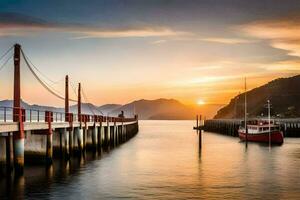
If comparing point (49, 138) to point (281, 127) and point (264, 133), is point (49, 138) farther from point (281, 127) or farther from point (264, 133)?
point (281, 127)

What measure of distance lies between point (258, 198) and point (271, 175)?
1483 centimetres

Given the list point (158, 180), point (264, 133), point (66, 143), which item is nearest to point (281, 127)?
point (264, 133)

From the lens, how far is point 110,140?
94625mm

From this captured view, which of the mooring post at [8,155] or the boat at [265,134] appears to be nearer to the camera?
the mooring post at [8,155]

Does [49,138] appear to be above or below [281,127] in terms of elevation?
above

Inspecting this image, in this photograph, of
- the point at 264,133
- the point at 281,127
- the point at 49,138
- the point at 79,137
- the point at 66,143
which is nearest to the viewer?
the point at 49,138

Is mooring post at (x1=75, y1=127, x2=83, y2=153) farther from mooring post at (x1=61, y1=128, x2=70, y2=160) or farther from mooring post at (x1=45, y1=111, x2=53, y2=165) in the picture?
mooring post at (x1=45, y1=111, x2=53, y2=165)

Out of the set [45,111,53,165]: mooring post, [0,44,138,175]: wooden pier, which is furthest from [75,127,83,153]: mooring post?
[45,111,53,165]: mooring post

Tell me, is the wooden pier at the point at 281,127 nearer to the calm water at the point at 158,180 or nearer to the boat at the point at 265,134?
the boat at the point at 265,134

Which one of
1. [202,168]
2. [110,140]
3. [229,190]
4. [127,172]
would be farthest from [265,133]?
[229,190]

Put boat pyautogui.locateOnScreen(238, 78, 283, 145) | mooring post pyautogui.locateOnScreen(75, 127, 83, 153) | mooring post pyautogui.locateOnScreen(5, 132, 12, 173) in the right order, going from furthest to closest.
→ 1. boat pyautogui.locateOnScreen(238, 78, 283, 145)
2. mooring post pyautogui.locateOnScreen(75, 127, 83, 153)
3. mooring post pyautogui.locateOnScreen(5, 132, 12, 173)

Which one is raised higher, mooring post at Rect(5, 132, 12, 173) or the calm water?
mooring post at Rect(5, 132, 12, 173)

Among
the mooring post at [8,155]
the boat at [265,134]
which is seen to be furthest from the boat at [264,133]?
the mooring post at [8,155]

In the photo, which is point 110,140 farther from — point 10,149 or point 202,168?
point 10,149
